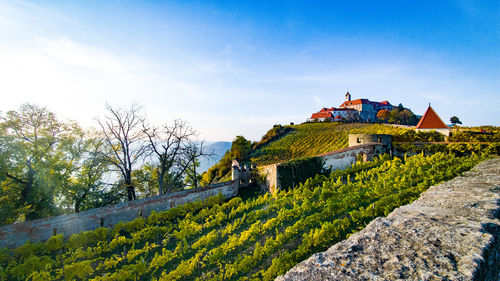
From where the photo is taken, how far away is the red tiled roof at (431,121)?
26009mm

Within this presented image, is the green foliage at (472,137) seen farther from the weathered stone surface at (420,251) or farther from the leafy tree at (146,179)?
the leafy tree at (146,179)

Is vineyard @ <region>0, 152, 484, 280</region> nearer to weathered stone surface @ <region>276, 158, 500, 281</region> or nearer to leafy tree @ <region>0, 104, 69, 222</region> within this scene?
weathered stone surface @ <region>276, 158, 500, 281</region>

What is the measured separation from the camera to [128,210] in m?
13.2

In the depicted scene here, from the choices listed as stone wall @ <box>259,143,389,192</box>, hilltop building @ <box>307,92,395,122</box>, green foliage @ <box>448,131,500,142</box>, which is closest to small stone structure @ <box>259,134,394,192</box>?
stone wall @ <box>259,143,389,192</box>

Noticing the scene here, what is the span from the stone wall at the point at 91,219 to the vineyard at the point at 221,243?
69 cm

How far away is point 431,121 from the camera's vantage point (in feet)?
87.1

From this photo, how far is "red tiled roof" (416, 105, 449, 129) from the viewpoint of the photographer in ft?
85.3

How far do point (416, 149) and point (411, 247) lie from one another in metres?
24.1

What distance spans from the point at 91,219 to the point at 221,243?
7.71 metres

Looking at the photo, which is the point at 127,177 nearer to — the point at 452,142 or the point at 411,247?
the point at 411,247

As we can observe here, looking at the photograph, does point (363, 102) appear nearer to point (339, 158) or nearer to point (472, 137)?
point (472, 137)

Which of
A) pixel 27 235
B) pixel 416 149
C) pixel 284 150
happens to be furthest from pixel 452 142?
pixel 27 235

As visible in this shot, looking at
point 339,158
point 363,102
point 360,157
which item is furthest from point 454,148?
point 363,102

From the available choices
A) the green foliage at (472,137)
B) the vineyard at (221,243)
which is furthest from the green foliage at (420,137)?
the vineyard at (221,243)
